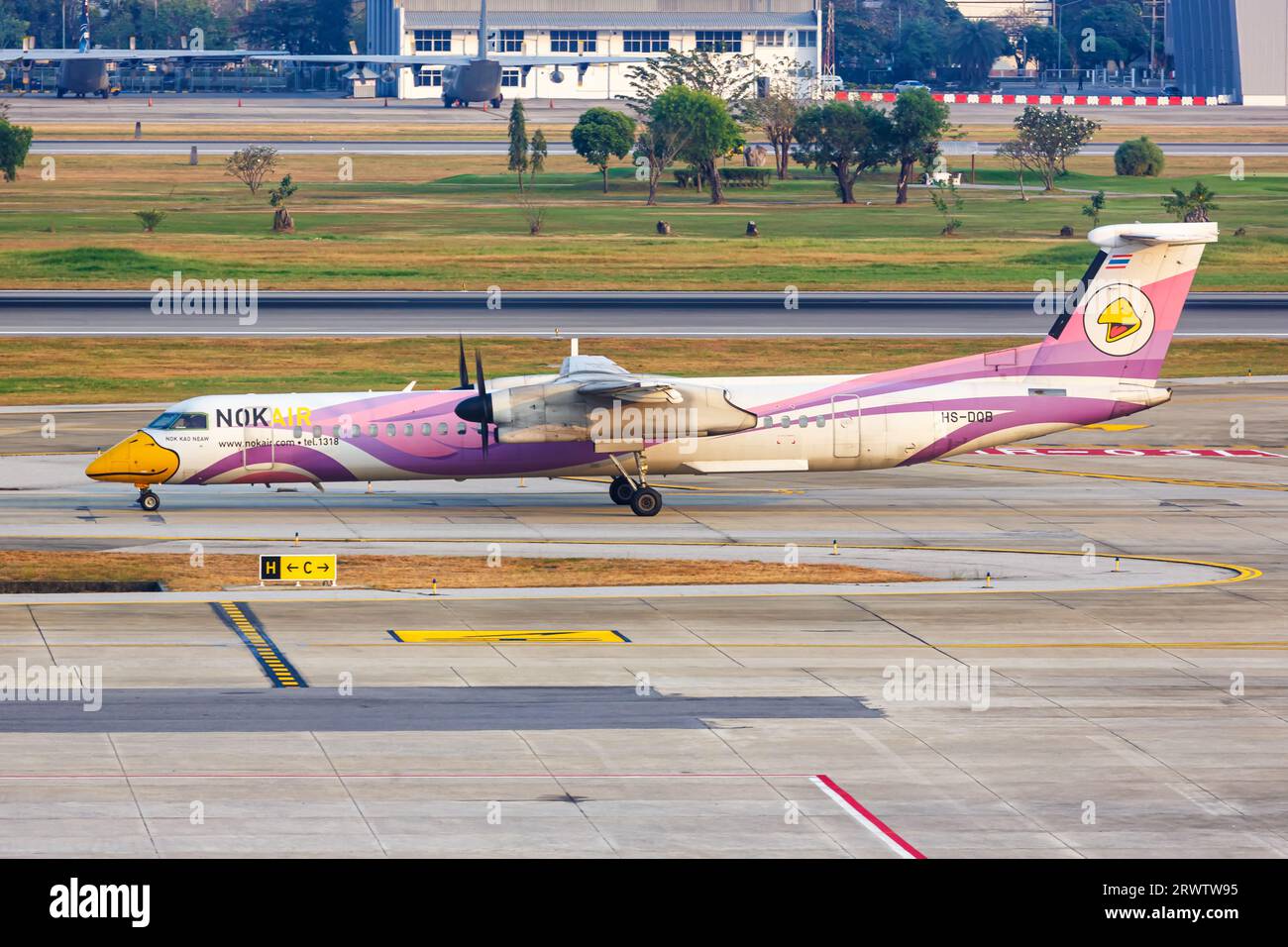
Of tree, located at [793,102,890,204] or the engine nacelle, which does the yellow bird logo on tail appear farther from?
tree, located at [793,102,890,204]

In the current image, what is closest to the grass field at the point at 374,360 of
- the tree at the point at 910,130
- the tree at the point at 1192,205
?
the tree at the point at 1192,205

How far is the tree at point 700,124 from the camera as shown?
130625 millimetres

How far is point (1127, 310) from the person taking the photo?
44250mm

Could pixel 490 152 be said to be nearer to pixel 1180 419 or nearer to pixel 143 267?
pixel 143 267

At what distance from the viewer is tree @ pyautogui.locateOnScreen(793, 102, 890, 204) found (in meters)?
128

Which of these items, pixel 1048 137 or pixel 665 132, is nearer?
pixel 665 132

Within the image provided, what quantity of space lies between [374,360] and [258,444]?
2507cm

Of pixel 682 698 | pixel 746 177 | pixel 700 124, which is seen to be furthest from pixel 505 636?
pixel 746 177

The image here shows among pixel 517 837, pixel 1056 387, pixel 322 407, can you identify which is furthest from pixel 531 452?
pixel 517 837

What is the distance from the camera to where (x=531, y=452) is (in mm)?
42719

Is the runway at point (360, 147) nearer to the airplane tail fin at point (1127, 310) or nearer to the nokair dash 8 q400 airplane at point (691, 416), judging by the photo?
the nokair dash 8 q400 airplane at point (691, 416)

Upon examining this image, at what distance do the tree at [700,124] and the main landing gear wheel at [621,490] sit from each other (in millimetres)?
87053

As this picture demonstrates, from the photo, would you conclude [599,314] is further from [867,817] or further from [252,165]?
[252,165]

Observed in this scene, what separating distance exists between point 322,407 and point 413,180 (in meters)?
106
